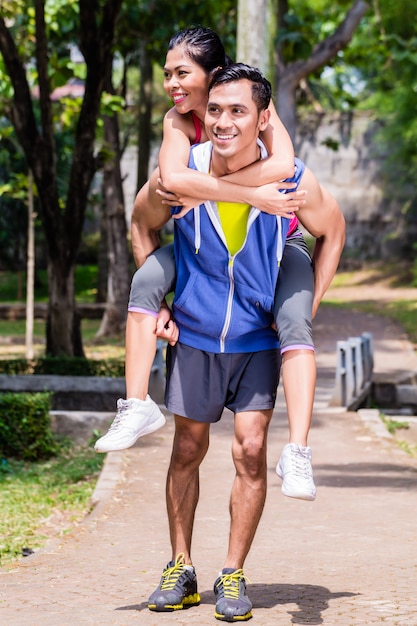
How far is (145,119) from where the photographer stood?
2639cm

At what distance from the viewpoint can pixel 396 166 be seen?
40.4 meters

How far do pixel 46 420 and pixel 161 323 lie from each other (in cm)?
629

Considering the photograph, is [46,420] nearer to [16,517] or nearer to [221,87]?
[16,517]

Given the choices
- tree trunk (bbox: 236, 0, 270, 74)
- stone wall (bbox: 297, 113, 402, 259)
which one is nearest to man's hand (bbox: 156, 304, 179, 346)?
→ tree trunk (bbox: 236, 0, 270, 74)

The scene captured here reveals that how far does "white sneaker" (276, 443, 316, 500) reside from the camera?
4387mm

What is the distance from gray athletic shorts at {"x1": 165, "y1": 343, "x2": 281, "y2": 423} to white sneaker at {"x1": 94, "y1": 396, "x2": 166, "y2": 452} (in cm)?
11

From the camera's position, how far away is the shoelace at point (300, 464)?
4.50m

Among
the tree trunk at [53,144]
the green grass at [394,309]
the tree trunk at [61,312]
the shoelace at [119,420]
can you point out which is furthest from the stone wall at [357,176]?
the shoelace at [119,420]

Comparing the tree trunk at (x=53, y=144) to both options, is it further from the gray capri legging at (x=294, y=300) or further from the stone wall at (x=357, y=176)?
the stone wall at (x=357, y=176)

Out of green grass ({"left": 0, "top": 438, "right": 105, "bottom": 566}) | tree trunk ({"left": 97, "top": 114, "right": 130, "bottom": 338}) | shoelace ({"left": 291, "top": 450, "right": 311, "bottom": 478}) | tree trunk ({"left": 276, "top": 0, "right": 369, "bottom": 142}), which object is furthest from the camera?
tree trunk ({"left": 97, "top": 114, "right": 130, "bottom": 338})

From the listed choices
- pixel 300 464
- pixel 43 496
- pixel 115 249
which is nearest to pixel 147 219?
pixel 300 464

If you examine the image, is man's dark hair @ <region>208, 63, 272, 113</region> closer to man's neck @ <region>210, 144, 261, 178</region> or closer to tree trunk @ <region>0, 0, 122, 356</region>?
man's neck @ <region>210, 144, 261, 178</region>

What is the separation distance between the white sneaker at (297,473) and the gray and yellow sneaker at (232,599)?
585 mm

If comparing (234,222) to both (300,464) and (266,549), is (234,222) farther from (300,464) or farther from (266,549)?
(266,549)
